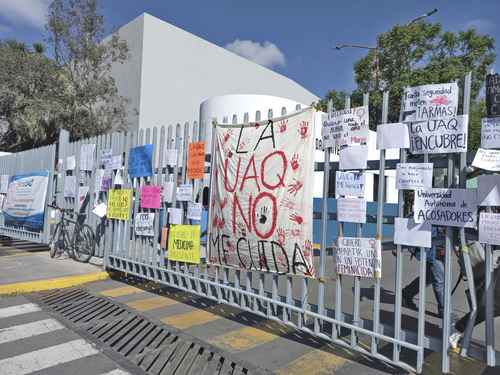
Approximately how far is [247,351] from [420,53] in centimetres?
2328

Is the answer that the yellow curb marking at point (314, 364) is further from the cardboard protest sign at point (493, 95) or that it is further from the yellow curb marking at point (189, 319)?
the cardboard protest sign at point (493, 95)

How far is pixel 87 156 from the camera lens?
26.7 feet

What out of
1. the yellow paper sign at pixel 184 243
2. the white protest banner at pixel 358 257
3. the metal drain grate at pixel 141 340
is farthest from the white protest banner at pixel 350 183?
the yellow paper sign at pixel 184 243

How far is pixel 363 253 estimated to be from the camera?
3691 millimetres

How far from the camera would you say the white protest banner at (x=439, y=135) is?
10.2 feet

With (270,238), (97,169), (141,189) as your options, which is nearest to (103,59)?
(97,169)

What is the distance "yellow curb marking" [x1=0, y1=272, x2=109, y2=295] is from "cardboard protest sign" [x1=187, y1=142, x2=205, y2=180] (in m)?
3.12

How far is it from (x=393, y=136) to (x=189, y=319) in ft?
11.1

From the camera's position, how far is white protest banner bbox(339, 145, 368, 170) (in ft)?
12.1

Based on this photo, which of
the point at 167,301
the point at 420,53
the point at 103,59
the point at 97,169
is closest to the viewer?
the point at 167,301

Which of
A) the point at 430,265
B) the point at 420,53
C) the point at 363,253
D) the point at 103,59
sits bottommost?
the point at 430,265

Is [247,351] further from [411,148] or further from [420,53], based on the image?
[420,53]

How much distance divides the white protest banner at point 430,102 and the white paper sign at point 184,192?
10.0 feet

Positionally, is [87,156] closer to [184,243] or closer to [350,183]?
[184,243]
